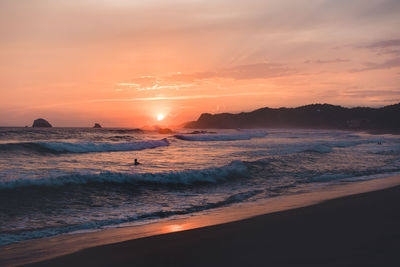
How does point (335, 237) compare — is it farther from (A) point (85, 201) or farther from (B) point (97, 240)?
(A) point (85, 201)

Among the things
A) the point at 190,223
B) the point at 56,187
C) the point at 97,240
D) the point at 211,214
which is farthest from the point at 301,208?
the point at 56,187

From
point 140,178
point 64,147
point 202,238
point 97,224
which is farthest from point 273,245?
point 64,147

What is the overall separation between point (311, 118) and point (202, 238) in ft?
442

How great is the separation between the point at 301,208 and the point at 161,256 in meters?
3.76

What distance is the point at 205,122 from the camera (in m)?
155

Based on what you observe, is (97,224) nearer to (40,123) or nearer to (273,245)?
(273,245)

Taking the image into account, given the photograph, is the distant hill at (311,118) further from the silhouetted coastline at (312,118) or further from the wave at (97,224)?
the wave at (97,224)

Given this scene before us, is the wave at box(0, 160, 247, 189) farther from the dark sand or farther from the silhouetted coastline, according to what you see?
the silhouetted coastline

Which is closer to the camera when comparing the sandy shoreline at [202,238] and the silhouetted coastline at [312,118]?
the sandy shoreline at [202,238]

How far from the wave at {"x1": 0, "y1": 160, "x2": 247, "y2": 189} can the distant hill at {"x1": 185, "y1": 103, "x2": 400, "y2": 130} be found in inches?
3927

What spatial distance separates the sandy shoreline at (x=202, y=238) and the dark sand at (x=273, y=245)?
0.01 metres

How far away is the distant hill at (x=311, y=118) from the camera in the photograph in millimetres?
106425

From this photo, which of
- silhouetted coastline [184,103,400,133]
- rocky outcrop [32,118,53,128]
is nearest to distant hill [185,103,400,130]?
silhouetted coastline [184,103,400,133]

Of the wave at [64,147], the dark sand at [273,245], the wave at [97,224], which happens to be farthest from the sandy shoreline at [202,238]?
the wave at [64,147]
